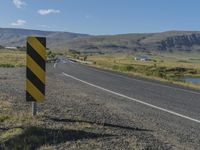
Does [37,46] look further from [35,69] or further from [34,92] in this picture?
[34,92]

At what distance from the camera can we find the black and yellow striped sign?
8328 mm

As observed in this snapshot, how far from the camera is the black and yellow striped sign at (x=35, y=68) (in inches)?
328

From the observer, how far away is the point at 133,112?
991 centimetres

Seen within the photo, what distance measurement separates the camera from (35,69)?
8.40m

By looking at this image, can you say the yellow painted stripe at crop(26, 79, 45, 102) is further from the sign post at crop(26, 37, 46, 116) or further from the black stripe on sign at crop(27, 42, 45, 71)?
the black stripe on sign at crop(27, 42, 45, 71)

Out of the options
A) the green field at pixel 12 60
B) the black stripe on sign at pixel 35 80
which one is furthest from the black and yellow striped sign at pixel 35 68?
the green field at pixel 12 60

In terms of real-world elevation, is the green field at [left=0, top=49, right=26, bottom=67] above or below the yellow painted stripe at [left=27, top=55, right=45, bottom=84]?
below

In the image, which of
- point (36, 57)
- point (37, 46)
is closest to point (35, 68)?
point (36, 57)

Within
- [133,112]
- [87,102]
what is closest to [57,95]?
[87,102]

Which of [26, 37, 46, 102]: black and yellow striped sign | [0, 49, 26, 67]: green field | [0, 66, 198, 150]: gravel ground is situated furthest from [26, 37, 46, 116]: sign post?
[0, 49, 26, 67]: green field

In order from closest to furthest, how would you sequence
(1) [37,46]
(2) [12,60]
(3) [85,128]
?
(3) [85,128] < (1) [37,46] < (2) [12,60]

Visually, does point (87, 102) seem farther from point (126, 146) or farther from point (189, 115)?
point (126, 146)

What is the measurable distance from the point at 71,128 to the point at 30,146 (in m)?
1.33

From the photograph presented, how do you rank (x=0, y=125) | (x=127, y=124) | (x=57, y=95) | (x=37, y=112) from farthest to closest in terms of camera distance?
(x=57, y=95) < (x=37, y=112) < (x=127, y=124) < (x=0, y=125)
